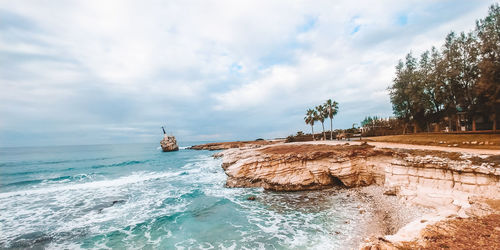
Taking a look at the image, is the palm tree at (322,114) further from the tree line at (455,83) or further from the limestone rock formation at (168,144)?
the limestone rock formation at (168,144)

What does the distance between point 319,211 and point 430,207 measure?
6.64 meters

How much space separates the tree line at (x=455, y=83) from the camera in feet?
73.6

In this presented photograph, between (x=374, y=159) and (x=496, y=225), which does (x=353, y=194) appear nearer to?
(x=374, y=159)

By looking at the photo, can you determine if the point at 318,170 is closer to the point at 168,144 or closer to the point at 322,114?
the point at 322,114

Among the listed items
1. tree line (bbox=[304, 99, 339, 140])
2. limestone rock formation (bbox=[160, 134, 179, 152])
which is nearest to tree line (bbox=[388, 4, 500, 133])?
tree line (bbox=[304, 99, 339, 140])

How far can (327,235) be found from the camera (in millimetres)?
10172

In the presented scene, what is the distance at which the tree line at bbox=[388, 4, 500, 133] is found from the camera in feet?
73.6

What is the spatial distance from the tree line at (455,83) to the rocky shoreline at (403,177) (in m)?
17.1

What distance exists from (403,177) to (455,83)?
89.2 feet

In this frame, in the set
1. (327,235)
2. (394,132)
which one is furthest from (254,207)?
(394,132)

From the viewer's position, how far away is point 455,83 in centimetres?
2945

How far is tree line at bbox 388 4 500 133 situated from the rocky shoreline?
17.1 metres

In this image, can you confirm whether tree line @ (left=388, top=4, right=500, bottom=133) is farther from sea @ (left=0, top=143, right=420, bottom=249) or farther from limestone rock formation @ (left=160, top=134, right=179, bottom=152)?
limestone rock formation @ (left=160, top=134, right=179, bottom=152)

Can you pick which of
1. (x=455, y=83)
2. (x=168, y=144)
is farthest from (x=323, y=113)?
(x=168, y=144)
